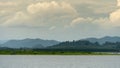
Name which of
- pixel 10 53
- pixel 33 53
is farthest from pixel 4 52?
pixel 33 53

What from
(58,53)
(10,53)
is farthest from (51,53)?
(10,53)

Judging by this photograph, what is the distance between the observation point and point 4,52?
7589 inches

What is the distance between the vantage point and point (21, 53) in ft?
645

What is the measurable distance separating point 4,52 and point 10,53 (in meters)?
3.37

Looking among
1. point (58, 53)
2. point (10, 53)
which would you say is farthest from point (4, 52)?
point (58, 53)

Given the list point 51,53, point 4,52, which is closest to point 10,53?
point 4,52

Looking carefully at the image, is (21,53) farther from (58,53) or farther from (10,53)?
(58,53)

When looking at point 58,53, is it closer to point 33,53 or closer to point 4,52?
point 33,53

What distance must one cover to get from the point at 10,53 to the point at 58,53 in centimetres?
2673

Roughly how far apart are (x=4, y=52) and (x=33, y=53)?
52.9 feet

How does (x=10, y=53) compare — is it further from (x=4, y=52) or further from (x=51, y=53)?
(x=51, y=53)

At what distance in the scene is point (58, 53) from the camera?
195625 millimetres

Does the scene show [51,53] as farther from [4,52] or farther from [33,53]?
[4,52]

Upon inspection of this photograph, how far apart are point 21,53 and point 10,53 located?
22.3 feet
